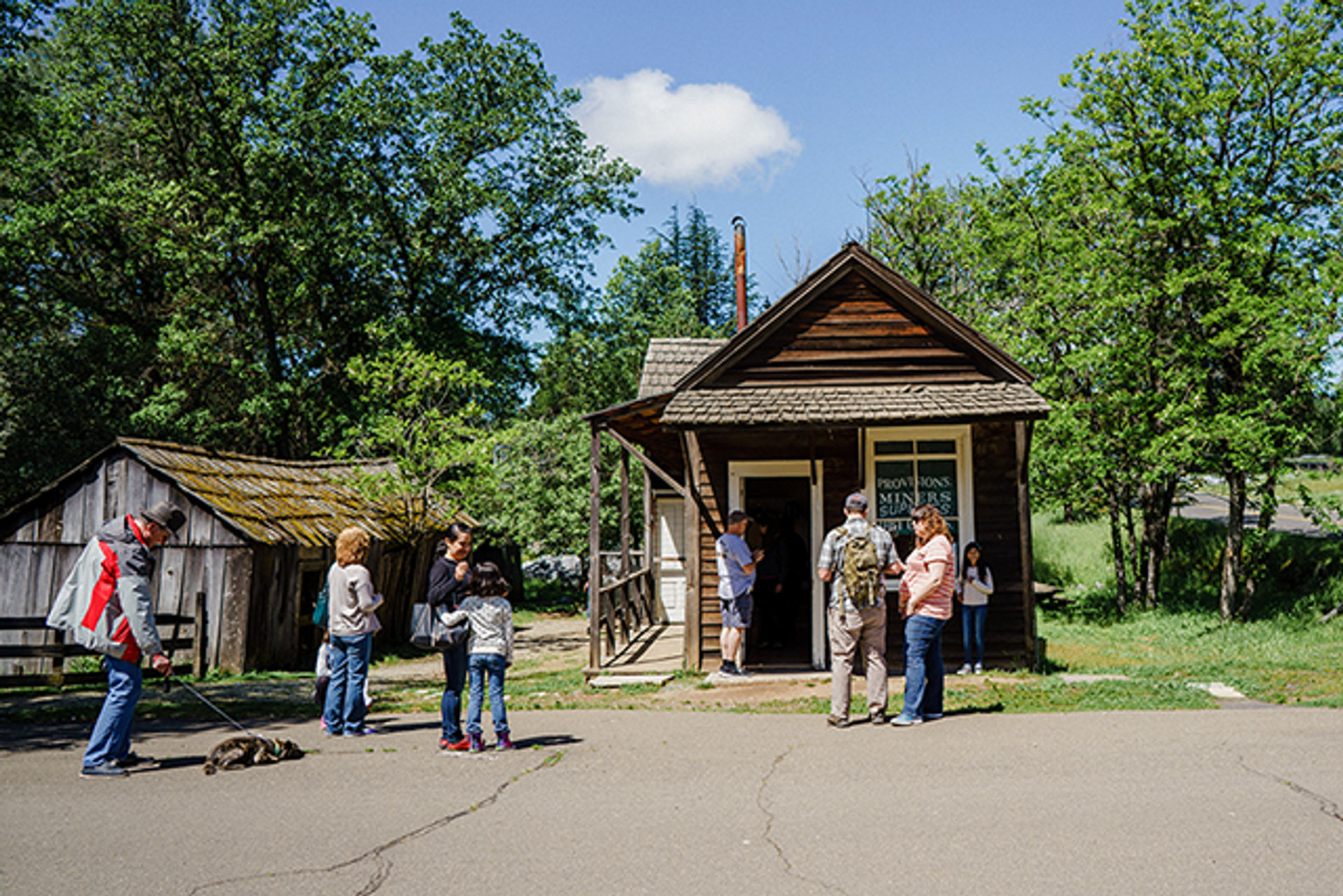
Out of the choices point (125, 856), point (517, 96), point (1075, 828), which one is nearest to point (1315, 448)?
point (1075, 828)

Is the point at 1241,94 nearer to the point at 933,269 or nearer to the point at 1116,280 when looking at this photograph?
the point at 1116,280

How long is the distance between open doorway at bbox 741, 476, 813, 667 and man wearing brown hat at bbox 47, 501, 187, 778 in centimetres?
756

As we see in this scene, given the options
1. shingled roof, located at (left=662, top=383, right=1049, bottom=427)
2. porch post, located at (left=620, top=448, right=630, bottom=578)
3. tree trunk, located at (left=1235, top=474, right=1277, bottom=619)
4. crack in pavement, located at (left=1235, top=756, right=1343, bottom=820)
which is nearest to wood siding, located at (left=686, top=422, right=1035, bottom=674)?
shingled roof, located at (left=662, top=383, right=1049, bottom=427)

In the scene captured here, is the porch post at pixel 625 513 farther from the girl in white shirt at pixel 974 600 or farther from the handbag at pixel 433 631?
the handbag at pixel 433 631

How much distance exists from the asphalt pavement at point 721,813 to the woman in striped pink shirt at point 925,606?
35 cm

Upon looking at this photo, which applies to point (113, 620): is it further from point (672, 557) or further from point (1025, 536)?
point (672, 557)

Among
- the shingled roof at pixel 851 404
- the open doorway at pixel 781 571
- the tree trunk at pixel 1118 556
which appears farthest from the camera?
the tree trunk at pixel 1118 556

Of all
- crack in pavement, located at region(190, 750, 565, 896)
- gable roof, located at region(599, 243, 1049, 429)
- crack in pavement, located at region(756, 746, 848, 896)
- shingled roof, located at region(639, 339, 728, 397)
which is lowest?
crack in pavement, located at region(190, 750, 565, 896)

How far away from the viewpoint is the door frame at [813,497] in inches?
482

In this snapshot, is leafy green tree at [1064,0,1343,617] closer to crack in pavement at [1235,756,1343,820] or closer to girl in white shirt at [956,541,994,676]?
girl in white shirt at [956,541,994,676]

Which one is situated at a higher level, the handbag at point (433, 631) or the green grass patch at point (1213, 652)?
the handbag at point (433, 631)

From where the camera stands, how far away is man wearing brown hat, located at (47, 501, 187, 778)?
6.93 m

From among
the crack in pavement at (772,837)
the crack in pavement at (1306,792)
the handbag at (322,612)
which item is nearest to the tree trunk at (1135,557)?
the crack in pavement at (1306,792)

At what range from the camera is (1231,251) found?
17672 mm
